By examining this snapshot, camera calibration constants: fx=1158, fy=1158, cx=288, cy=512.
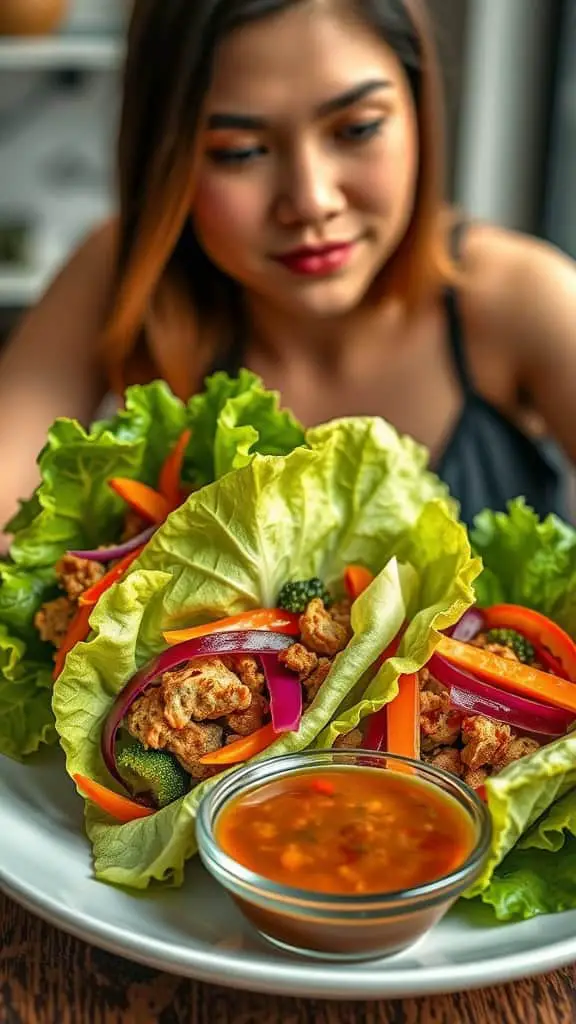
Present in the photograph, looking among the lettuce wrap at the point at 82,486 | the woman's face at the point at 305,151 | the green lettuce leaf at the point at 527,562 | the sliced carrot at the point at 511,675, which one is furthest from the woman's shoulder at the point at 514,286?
the sliced carrot at the point at 511,675

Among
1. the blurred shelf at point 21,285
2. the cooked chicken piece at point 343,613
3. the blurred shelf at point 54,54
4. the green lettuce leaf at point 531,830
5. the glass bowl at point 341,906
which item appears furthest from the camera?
the blurred shelf at point 21,285

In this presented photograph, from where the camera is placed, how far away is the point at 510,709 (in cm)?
128

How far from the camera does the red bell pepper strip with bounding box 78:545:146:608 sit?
1.38 meters

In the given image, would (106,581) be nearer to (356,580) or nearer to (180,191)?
(356,580)

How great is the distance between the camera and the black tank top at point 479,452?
251cm

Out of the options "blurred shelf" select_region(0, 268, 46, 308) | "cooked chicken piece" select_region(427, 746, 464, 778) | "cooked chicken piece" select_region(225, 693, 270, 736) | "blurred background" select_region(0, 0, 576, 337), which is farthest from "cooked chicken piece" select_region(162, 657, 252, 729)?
"blurred shelf" select_region(0, 268, 46, 308)

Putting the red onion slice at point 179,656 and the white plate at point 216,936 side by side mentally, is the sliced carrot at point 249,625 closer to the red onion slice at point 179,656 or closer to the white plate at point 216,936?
the red onion slice at point 179,656

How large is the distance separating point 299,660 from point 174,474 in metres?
0.36

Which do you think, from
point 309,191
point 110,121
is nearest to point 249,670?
point 309,191

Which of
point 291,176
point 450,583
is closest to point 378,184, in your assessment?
point 291,176

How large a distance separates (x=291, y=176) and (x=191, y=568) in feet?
2.82

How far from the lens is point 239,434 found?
145 cm

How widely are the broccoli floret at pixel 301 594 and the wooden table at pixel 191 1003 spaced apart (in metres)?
0.44

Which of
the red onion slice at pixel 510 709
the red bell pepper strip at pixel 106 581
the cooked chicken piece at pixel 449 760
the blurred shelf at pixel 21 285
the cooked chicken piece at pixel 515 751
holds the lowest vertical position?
the blurred shelf at pixel 21 285
